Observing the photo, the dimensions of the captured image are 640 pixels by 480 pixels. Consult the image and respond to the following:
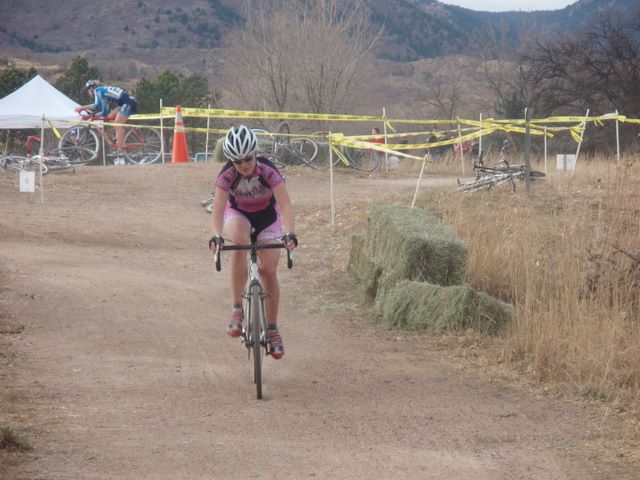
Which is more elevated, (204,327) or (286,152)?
(286,152)

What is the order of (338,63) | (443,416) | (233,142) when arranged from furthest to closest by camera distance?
(338,63)
(233,142)
(443,416)

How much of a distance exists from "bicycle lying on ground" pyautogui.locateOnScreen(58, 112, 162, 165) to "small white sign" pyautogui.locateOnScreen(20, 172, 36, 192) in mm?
3994

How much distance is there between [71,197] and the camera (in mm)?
19609

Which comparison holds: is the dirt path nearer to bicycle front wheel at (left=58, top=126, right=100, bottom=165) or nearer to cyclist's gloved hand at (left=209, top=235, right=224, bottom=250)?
cyclist's gloved hand at (left=209, top=235, right=224, bottom=250)

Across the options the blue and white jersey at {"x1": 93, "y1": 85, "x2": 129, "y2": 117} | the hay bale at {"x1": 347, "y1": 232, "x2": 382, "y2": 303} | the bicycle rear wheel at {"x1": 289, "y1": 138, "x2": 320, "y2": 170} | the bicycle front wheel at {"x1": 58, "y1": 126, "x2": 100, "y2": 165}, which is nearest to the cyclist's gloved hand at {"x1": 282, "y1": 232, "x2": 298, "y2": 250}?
the hay bale at {"x1": 347, "y1": 232, "x2": 382, "y2": 303}

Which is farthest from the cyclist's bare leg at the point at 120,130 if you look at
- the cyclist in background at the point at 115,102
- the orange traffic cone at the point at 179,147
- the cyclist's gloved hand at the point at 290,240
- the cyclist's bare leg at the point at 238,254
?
the cyclist's gloved hand at the point at 290,240

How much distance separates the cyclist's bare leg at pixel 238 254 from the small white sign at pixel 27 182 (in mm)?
11306

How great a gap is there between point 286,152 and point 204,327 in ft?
49.3

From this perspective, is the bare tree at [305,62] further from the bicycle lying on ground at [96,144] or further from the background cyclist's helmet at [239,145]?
the background cyclist's helmet at [239,145]

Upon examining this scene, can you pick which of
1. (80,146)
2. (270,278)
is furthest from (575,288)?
(80,146)

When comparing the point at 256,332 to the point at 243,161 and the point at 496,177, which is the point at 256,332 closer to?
the point at 243,161

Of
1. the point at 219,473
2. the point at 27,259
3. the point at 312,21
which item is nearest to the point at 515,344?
the point at 219,473

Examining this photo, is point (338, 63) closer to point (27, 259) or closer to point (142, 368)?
point (27, 259)

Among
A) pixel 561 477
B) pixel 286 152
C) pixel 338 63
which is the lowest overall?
pixel 561 477
